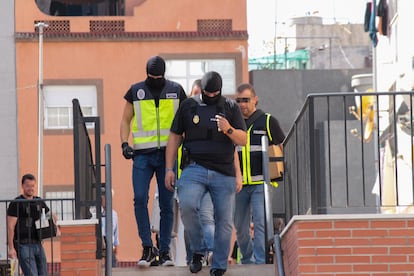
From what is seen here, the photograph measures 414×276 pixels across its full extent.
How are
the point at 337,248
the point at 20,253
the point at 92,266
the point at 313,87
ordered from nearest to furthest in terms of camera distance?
the point at 337,248
the point at 92,266
the point at 20,253
the point at 313,87

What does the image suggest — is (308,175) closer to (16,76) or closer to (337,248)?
(337,248)

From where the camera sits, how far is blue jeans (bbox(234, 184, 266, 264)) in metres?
16.6

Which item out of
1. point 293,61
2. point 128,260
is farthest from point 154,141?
point 293,61

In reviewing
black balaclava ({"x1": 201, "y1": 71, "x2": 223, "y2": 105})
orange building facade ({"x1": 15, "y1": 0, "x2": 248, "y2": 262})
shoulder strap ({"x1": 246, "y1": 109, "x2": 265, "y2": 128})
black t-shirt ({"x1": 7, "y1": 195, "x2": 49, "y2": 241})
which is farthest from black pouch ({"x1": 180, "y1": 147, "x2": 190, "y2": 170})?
orange building facade ({"x1": 15, "y1": 0, "x2": 248, "y2": 262})

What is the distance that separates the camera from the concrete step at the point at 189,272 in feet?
51.1

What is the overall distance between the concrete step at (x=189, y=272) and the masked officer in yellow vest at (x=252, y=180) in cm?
67

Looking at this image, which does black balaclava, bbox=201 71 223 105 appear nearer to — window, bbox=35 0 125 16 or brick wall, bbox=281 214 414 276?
brick wall, bbox=281 214 414 276

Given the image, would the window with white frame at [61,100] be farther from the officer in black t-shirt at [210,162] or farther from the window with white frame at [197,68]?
the officer in black t-shirt at [210,162]

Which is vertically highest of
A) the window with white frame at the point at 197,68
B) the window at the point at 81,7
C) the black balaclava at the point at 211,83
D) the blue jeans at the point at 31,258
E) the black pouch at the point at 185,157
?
the window at the point at 81,7

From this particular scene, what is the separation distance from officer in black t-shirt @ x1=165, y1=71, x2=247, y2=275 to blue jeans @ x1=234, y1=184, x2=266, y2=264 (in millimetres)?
1015

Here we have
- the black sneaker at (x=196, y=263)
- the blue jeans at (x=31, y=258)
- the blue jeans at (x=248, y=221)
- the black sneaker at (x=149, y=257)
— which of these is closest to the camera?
the black sneaker at (x=196, y=263)

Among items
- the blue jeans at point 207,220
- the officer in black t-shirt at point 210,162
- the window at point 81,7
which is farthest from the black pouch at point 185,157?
the window at point 81,7

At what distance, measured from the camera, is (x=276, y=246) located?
15.6 metres

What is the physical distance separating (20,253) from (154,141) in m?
2.82
